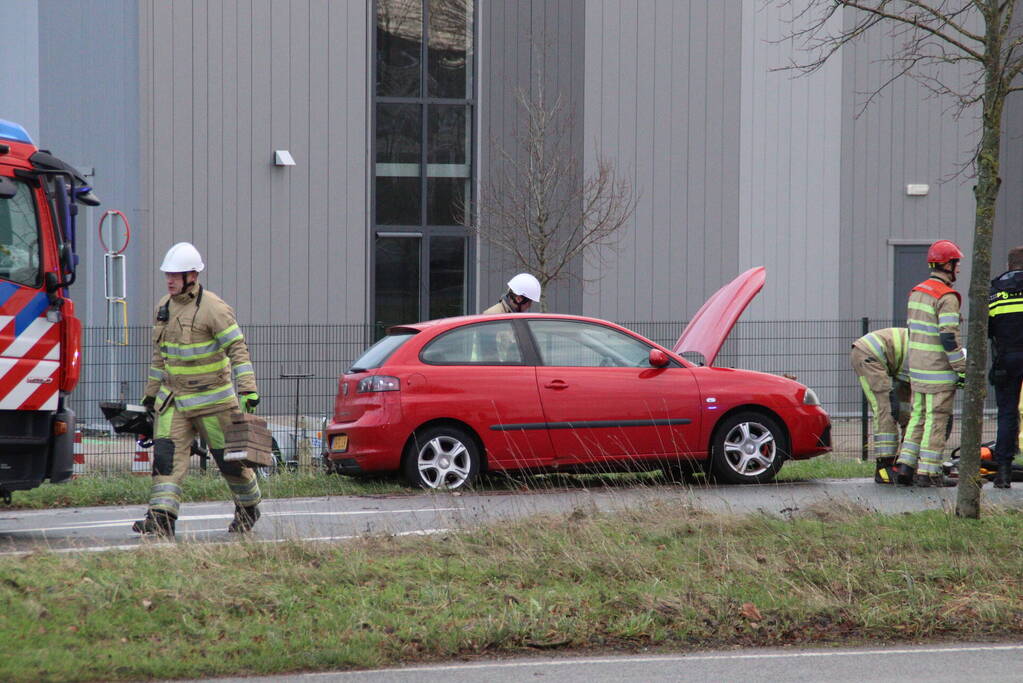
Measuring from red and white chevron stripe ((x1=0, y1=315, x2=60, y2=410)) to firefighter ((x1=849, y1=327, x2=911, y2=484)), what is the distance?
6.79 meters

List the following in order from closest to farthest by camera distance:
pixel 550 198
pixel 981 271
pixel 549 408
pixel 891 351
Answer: pixel 981 271, pixel 549 408, pixel 891 351, pixel 550 198

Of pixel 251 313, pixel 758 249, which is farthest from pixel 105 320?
pixel 758 249

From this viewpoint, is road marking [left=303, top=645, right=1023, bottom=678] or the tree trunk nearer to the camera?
road marking [left=303, top=645, right=1023, bottom=678]

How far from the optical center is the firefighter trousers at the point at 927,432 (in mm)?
11836

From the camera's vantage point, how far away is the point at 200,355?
9391 mm

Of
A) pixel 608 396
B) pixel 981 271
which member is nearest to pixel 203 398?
pixel 608 396

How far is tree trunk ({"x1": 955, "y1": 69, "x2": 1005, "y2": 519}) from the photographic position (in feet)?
27.9

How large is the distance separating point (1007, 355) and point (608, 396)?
329 cm

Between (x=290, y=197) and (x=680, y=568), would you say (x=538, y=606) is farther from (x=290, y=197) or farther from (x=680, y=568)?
(x=290, y=197)

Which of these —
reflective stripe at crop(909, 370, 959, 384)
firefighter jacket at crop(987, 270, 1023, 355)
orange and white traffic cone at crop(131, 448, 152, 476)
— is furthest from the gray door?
orange and white traffic cone at crop(131, 448, 152, 476)

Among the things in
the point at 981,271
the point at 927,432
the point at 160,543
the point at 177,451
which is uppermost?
the point at 981,271

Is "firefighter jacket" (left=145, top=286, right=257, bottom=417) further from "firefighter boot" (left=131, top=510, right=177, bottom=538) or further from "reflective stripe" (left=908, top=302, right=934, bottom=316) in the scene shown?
"reflective stripe" (left=908, top=302, right=934, bottom=316)

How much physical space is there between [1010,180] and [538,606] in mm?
20193

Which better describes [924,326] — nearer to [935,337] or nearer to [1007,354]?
[935,337]
